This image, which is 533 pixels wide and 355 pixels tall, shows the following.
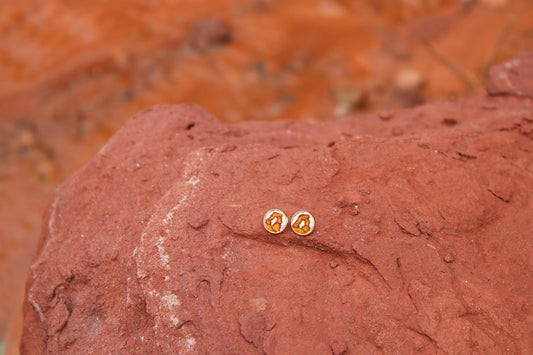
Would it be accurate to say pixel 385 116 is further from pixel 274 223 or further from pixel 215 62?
pixel 215 62

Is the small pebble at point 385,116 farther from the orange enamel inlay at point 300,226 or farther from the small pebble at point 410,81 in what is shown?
the small pebble at point 410,81

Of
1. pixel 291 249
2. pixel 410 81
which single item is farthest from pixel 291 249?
pixel 410 81

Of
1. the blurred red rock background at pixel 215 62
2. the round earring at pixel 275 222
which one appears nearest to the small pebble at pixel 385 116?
the round earring at pixel 275 222

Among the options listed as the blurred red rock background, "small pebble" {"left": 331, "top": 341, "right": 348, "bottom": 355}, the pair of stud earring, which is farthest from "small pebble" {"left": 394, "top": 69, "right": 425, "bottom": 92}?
"small pebble" {"left": 331, "top": 341, "right": 348, "bottom": 355}

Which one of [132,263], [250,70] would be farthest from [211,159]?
[250,70]

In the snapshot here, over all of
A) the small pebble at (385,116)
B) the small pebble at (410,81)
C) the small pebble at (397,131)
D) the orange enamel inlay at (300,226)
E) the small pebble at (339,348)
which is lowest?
the small pebble at (410,81)

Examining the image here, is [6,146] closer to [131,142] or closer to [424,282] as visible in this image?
[131,142]
